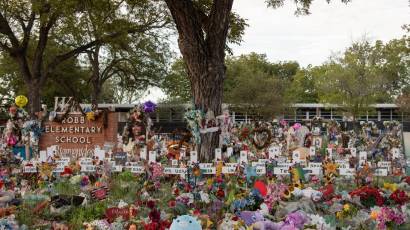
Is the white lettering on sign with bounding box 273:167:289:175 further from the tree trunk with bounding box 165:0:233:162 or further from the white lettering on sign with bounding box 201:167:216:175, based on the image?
the tree trunk with bounding box 165:0:233:162

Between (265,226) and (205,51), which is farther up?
(205,51)

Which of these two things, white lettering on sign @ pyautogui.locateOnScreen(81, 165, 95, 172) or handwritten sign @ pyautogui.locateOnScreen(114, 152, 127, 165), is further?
handwritten sign @ pyautogui.locateOnScreen(114, 152, 127, 165)

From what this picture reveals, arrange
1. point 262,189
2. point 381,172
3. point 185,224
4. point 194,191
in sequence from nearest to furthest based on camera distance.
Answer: point 185,224, point 262,189, point 194,191, point 381,172

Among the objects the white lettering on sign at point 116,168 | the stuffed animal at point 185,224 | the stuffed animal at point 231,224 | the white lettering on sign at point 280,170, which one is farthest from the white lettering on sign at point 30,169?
the stuffed animal at point 185,224

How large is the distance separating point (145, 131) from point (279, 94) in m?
38.0

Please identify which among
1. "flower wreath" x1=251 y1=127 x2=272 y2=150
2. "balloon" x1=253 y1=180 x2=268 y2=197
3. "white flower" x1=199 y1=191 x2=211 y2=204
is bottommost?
"white flower" x1=199 y1=191 x2=211 y2=204

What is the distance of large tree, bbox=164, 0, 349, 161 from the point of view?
10.7 metres

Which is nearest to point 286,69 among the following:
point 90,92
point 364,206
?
point 90,92

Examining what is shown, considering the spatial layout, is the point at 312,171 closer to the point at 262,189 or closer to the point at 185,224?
the point at 262,189

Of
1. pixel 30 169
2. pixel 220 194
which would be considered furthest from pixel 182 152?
pixel 220 194

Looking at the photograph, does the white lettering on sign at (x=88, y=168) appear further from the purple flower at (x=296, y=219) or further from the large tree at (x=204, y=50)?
the purple flower at (x=296, y=219)

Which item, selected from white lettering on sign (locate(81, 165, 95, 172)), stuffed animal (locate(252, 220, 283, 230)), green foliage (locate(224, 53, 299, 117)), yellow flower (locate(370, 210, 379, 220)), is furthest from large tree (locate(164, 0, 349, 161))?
green foliage (locate(224, 53, 299, 117))

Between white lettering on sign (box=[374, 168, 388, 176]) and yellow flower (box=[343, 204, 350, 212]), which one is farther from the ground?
white lettering on sign (box=[374, 168, 388, 176])

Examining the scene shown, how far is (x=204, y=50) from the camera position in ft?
35.6
